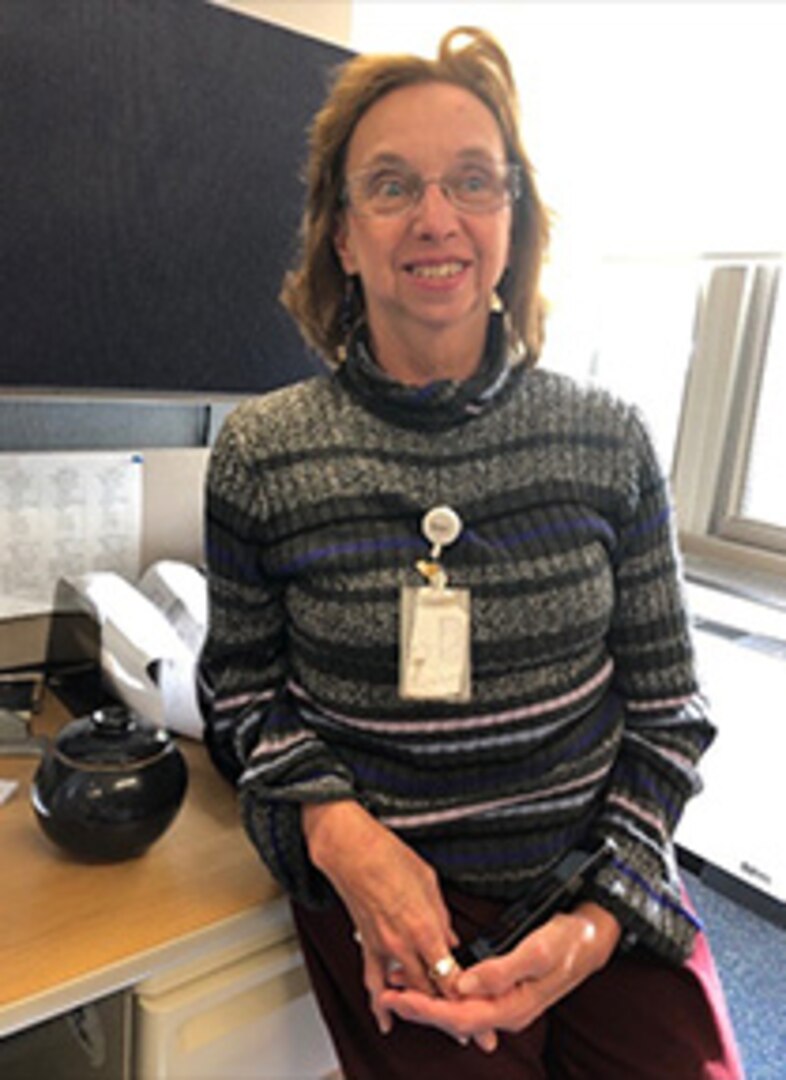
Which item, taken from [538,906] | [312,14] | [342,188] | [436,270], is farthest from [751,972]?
[312,14]

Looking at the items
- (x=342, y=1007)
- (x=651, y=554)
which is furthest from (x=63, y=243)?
(x=342, y=1007)

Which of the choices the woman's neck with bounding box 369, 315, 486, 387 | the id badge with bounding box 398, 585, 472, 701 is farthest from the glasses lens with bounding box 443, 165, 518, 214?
the id badge with bounding box 398, 585, 472, 701

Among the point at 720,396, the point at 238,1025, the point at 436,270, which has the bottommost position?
the point at 238,1025

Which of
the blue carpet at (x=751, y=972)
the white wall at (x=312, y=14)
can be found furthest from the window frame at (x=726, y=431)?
the white wall at (x=312, y=14)

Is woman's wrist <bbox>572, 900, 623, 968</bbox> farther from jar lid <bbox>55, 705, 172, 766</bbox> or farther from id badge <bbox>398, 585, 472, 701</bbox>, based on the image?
jar lid <bbox>55, 705, 172, 766</bbox>

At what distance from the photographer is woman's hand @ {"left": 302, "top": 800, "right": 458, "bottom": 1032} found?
0.88 m

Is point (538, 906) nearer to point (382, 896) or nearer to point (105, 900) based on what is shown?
point (382, 896)

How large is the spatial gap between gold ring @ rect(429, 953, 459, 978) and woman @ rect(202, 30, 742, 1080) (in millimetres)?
35

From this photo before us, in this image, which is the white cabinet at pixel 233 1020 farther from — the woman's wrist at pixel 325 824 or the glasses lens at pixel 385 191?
the glasses lens at pixel 385 191

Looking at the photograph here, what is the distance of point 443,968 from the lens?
2.85ft

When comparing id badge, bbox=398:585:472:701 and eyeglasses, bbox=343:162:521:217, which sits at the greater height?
eyeglasses, bbox=343:162:521:217

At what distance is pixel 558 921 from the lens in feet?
2.95

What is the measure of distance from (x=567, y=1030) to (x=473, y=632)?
444mm

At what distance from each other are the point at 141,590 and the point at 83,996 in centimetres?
73
